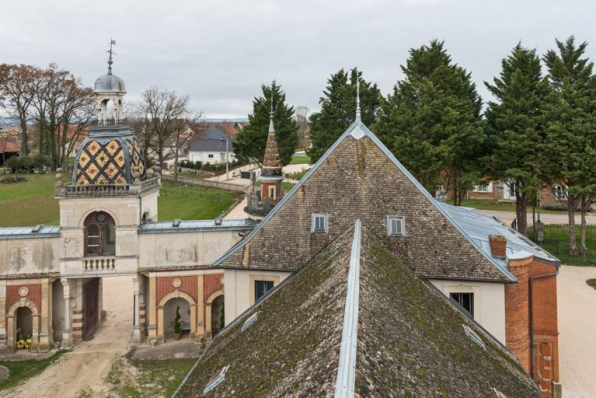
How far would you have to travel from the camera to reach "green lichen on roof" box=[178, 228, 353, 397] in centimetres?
705

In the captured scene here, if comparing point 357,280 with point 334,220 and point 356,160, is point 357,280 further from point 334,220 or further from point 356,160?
point 356,160

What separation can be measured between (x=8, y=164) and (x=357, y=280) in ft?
237

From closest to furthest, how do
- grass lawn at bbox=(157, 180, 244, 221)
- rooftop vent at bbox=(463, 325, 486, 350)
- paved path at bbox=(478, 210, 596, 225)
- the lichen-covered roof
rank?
rooftop vent at bbox=(463, 325, 486, 350), the lichen-covered roof, paved path at bbox=(478, 210, 596, 225), grass lawn at bbox=(157, 180, 244, 221)

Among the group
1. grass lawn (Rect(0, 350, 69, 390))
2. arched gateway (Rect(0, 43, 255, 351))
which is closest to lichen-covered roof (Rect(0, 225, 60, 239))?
arched gateway (Rect(0, 43, 255, 351))

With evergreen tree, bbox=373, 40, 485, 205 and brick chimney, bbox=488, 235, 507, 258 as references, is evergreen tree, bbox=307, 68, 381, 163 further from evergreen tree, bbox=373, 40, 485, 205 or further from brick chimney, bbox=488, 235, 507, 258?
brick chimney, bbox=488, 235, 507, 258

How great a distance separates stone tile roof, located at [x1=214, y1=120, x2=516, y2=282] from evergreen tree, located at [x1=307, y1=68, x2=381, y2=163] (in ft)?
106

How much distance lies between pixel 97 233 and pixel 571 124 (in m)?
29.6

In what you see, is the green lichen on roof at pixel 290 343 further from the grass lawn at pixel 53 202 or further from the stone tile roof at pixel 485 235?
the grass lawn at pixel 53 202

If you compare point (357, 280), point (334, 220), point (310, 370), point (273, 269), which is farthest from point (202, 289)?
point (310, 370)

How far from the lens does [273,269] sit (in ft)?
50.3

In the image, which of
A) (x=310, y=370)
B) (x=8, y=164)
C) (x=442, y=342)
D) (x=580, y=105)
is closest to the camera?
(x=310, y=370)

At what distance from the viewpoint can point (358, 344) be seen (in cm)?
712

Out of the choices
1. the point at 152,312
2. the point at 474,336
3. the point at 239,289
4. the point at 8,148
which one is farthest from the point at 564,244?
the point at 8,148

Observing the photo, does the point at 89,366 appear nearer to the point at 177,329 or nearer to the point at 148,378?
the point at 148,378
